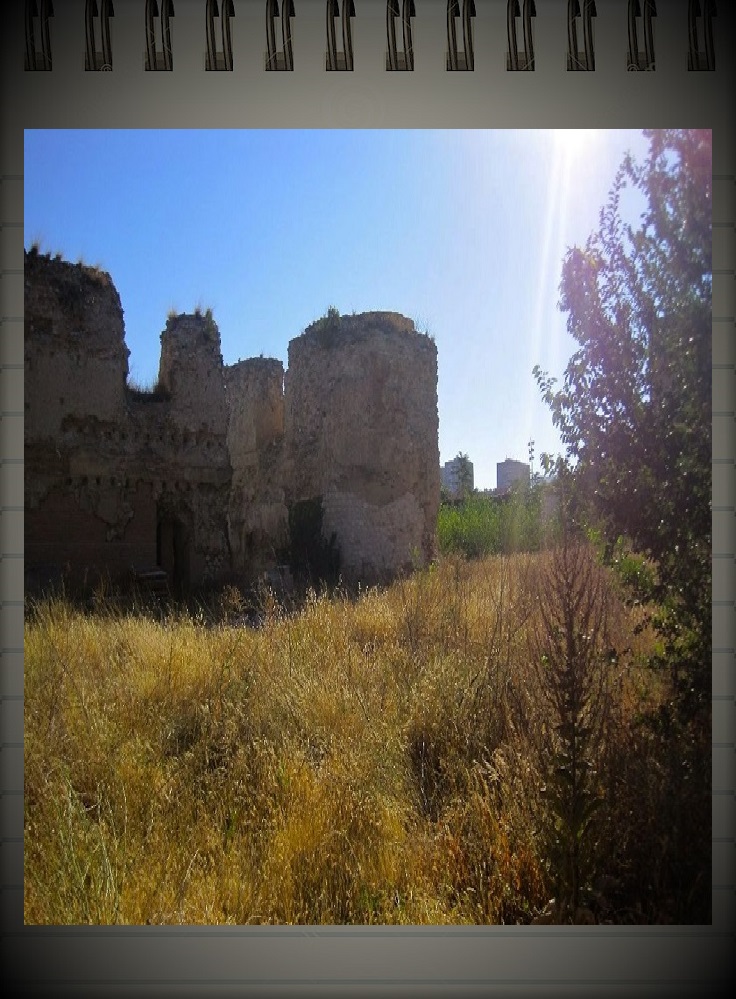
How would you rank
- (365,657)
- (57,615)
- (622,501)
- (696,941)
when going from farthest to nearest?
(57,615) < (365,657) < (622,501) < (696,941)

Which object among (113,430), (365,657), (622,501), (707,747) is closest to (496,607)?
(365,657)

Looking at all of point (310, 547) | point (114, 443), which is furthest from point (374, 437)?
point (114, 443)

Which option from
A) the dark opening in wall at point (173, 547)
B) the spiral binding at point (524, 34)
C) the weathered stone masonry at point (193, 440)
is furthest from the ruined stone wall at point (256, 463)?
the spiral binding at point (524, 34)

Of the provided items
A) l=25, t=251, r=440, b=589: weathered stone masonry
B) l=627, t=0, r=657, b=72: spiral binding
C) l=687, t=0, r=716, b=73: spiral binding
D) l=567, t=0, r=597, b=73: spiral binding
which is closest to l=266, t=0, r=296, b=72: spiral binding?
l=567, t=0, r=597, b=73: spiral binding

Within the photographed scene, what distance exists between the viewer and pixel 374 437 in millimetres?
8898

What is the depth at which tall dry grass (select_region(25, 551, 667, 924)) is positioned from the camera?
2.29 metres

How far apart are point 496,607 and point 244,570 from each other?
7.49 metres

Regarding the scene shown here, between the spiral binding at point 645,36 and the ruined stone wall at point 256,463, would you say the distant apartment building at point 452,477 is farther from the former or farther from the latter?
the spiral binding at point 645,36

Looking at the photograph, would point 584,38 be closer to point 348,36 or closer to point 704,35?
point 704,35

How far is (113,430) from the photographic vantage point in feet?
30.2

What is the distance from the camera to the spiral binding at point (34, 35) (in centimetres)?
247

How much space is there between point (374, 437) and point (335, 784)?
259 inches

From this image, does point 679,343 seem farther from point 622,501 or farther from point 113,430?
point 113,430

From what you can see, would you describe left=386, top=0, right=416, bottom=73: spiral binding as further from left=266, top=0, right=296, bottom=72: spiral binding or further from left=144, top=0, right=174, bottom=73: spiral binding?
left=144, top=0, right=174, bottom=73: spiral binding
